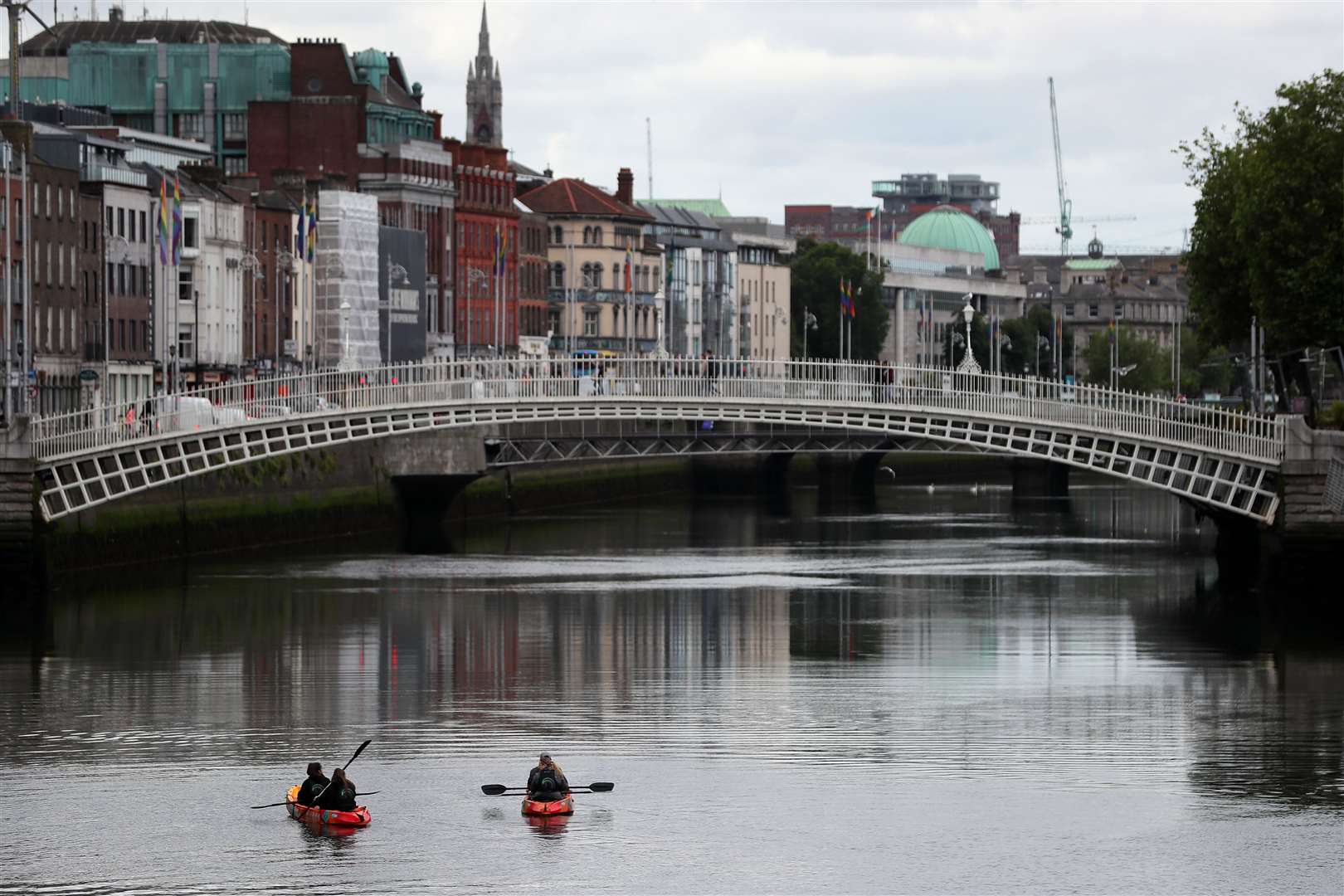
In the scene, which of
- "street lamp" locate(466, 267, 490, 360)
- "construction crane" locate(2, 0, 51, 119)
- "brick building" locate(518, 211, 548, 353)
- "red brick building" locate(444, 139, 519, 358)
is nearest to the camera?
"construction crane" locate(2, 0, 51, 119)

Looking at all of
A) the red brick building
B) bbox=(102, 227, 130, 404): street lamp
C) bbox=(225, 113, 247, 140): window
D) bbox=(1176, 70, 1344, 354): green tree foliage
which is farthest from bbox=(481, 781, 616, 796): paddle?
the red brick building

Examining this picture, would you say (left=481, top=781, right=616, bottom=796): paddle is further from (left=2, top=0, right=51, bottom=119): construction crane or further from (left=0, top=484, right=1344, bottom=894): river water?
(left=2, top=0, right=51, bottom=119): construction crane

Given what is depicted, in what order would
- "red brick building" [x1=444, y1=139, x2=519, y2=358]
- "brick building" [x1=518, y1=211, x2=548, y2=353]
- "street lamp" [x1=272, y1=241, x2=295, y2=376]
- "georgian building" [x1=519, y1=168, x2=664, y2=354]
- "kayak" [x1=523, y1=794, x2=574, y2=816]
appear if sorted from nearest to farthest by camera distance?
"kayak" [x1=523, y1=794, x2=574, y2=816], "street lamp" [x1=272, y1=241, x2=295, y2=376], "red brick building" [x1=444, y1=139, x2=519, y2=358], "brick building" [x1=518, y1=211, x2=548, y2=353], "georgian building" [x1=519, y1=168, x2=664, y2=354]

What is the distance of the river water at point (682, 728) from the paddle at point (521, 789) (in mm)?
228

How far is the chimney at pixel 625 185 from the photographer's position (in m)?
185

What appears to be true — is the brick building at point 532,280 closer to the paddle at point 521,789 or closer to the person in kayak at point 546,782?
the paddle at point 521,789

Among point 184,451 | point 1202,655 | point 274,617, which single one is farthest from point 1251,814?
point 184,451

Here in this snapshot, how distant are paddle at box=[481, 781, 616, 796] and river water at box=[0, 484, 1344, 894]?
0.23 metres

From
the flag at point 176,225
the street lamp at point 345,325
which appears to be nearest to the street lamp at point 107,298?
→ the flag at point 176,225

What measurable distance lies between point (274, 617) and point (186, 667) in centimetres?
875

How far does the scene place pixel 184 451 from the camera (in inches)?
3132

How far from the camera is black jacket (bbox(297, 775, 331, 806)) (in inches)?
1695

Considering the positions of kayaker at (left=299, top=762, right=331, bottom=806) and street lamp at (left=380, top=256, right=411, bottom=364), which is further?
street lamp at (left=380, top=256, right=411, bottom=364)

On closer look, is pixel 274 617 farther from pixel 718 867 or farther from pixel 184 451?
pixel 718 867
